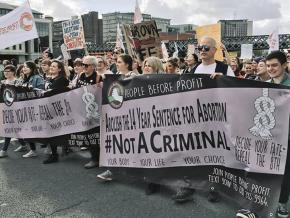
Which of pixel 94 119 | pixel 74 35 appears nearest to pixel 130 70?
pixel 94 119

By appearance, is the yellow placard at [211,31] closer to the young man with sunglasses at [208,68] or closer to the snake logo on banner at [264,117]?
the young man with sunglasses at [208,68]

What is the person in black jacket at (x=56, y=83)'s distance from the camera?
23.0 ft

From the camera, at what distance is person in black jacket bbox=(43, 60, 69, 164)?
23.0 ft

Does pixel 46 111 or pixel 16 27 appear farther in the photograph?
pixel 16 27

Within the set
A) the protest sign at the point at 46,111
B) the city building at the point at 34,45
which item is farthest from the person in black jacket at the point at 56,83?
the city building at the point at 34,45

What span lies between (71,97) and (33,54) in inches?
4352

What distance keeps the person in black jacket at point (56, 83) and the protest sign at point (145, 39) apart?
82.8 inches

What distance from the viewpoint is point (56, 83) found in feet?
23.1

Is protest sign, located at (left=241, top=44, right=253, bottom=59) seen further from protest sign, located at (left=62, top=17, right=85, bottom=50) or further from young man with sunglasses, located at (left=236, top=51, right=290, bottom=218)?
young man with sunglasses, located at (left=236, top=51, right=290, bottom=218)

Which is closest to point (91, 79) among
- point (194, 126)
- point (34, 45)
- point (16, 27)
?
point (194, 126)

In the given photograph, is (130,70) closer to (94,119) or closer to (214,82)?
(94,119)

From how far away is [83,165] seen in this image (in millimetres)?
6973

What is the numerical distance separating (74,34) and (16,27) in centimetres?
195

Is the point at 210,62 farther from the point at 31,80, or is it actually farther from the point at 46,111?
the point at 31,80
